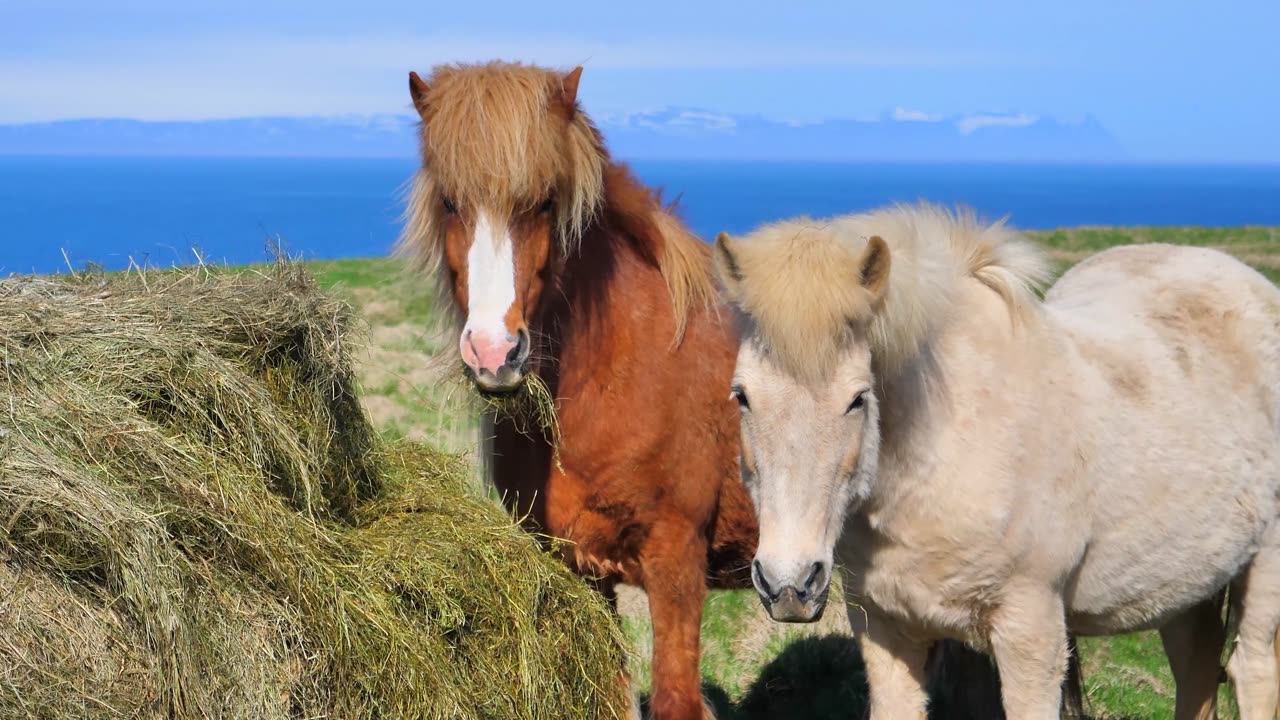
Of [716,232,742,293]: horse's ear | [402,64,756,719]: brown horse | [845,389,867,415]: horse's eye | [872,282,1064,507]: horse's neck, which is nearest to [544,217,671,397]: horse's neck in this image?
[402,64,756,719]: brown horse

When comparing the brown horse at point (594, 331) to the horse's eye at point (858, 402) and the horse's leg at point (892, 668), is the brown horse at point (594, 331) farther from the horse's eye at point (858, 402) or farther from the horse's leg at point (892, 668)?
the horse's eye at point (858, 402)

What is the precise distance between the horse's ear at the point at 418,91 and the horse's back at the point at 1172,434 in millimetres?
2045

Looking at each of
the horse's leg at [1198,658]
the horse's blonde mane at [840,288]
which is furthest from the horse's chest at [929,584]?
the horse's leg at [1198,658]

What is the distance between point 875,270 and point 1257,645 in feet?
7.69

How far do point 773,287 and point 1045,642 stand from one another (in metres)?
1.30

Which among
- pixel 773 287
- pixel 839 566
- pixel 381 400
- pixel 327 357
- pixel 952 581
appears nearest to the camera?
pixel 773 287

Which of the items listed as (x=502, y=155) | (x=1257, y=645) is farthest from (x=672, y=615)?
(x=1257, y=645)

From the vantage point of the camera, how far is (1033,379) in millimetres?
3164

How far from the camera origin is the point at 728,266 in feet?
9.31

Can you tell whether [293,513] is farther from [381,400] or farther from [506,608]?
[381,400]

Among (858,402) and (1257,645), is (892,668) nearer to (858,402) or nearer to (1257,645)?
(858,402)

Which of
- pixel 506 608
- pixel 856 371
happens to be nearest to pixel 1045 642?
pixel 856 371

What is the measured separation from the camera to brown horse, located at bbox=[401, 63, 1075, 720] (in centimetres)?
317

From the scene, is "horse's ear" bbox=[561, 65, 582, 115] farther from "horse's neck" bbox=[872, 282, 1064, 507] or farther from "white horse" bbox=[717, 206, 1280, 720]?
"horse's neck" bbox=[872, 282, 1064, 507]
